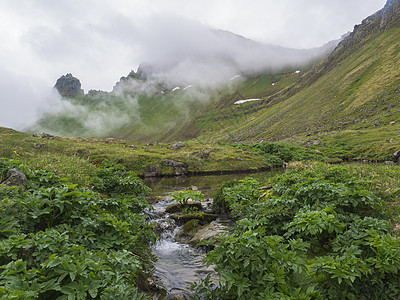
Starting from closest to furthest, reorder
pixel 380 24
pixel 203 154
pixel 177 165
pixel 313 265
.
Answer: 1. pixel 313 265
2. pixel 177 165
3. pixel 203 154
4. pixel 380 24

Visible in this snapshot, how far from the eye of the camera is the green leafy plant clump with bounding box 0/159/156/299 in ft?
13.1

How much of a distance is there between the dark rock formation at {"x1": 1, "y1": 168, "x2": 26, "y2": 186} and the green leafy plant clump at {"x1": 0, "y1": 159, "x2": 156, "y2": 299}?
0.96ft

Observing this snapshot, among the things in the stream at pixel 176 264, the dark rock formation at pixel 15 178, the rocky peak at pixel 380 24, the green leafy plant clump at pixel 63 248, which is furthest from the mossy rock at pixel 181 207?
the rocky peak at pixel 380 24

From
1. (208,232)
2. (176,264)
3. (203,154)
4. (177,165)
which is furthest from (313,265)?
(203,154)

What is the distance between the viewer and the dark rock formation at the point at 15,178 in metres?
7.79

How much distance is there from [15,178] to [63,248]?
16.0 feet

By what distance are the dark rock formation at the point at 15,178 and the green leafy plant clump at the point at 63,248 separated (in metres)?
0.29

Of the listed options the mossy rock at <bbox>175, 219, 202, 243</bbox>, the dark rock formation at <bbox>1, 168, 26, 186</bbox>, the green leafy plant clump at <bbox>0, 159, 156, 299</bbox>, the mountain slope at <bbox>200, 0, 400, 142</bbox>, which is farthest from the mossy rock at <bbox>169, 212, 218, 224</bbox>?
the mountain slope at <bbox>200, 0, 400, 142</bbox>

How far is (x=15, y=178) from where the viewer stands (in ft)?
26.1

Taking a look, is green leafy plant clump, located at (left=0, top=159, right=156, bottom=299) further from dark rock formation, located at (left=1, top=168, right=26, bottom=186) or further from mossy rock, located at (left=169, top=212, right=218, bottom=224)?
mossy rock, located at (left=169, top=212, right=218, bottom=224)

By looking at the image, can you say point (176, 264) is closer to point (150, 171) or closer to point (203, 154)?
point (150, 171)

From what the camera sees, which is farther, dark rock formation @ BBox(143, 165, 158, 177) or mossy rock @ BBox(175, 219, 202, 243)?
dark rock formation @ BBox(143, 165, 158, 177)

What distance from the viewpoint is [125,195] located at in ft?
35.6

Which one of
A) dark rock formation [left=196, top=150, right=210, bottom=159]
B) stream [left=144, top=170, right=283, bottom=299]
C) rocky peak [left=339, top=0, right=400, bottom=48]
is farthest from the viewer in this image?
rocky peak [left=339, top=0, right=400, bottom=48]
